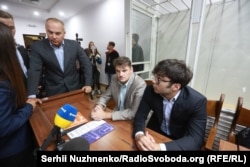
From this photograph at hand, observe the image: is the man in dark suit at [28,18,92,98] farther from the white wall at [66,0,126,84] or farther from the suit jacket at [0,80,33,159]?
the white wall at [66,0,126,84]

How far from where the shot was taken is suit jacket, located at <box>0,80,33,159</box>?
2.33ft

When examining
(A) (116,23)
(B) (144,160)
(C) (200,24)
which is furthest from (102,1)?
(B) (144,160)

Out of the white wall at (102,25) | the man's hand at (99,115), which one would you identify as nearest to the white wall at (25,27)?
the white wall at (102,25)

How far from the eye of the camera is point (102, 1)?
13.4 ft

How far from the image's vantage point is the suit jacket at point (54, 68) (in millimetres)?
1362

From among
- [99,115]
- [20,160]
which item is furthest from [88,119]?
[20,160]

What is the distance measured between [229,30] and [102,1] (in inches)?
137

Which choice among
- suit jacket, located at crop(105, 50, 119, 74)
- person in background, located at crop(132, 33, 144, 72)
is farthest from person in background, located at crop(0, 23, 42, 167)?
suit jacket, located at crop(105, 50, 119, 74)

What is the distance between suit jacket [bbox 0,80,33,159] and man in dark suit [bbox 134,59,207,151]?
0.71 meters

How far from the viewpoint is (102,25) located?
14.2ft

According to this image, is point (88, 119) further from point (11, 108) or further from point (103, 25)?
point (103, 25)

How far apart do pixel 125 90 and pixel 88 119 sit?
467mm

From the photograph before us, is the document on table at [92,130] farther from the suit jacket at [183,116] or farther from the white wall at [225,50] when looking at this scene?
the white wall at [225,50]

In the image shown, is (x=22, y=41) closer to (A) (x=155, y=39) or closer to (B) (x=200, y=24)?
(A) (x=155, y=39)
